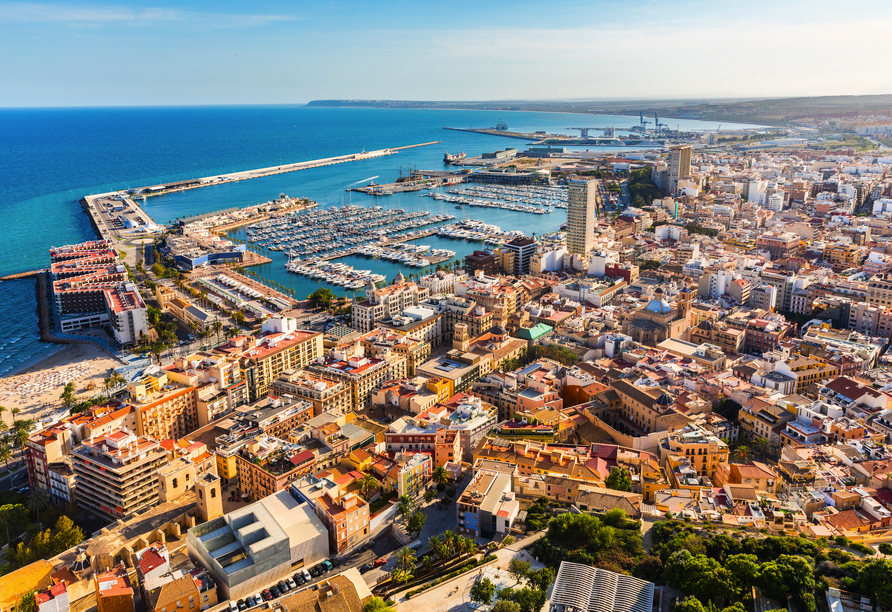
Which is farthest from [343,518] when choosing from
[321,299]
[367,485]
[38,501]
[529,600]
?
[321,299]

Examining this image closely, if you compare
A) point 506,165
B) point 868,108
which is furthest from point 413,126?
point 868,108

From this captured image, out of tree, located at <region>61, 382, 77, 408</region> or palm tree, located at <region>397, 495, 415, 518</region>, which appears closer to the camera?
palm tree, located at <region>397, 495, 415, 518</region>

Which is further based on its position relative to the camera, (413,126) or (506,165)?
(413,126)

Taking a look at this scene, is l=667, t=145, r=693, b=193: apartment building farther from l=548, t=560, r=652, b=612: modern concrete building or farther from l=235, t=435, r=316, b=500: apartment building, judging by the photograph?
l=548, t=560, r=652, b=612: modern concrete building

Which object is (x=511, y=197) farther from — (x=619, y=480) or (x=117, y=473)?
(x=117, y=473)

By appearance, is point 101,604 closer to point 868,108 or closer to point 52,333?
point 52,333

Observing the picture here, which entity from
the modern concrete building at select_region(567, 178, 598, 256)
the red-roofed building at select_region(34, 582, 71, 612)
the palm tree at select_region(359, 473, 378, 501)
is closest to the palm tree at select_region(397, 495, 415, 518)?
the palm tree at select_region(359, 473, 378, 501)
